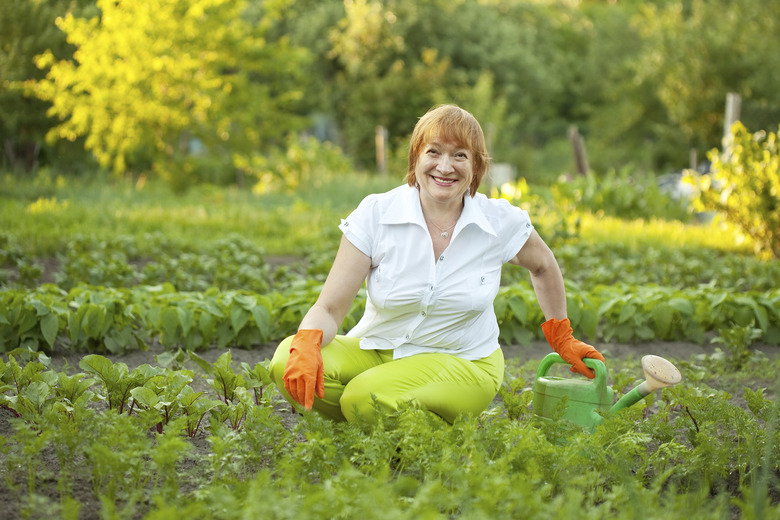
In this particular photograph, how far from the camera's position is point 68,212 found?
28.5ft

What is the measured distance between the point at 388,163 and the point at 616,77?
17.8 meters

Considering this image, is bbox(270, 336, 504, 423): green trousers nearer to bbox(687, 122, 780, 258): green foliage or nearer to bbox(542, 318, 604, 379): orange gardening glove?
bbox(542, 318, 604, 379): orange gardening glove

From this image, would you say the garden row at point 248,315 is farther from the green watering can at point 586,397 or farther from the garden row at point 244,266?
the green watering can at point 586,397

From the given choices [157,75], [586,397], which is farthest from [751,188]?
[157,75]

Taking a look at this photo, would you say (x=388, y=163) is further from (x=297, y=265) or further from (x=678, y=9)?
(x=678, y=9)

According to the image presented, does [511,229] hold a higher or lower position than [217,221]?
higher

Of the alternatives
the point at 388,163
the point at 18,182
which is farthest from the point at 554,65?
the point at 18,182

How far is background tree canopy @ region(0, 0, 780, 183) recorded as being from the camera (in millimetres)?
12586

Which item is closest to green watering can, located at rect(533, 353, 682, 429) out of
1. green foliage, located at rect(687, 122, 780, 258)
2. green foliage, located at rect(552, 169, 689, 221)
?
green foliage, located at rect(687, 122, 780, 258)

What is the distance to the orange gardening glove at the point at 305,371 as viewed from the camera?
249cm

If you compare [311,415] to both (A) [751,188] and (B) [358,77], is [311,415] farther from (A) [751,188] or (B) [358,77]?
(B) [358,77]

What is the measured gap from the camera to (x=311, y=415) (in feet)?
7.68

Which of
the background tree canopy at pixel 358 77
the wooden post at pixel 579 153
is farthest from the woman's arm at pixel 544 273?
the wooden post at pixel 579 153

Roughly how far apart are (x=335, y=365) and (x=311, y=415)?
0.40 meters
